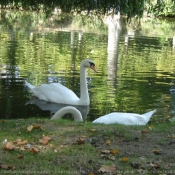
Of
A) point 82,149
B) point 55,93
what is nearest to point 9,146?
point 82,149

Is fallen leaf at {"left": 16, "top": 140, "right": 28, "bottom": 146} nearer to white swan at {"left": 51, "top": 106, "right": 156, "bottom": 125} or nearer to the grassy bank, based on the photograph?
the grassy bank

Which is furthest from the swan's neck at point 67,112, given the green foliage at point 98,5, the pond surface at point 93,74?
the pond surface at point 93,74

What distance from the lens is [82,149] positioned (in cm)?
505

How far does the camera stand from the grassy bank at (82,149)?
14.8ft

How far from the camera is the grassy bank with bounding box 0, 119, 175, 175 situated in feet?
14.8

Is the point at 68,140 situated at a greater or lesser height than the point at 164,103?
greater

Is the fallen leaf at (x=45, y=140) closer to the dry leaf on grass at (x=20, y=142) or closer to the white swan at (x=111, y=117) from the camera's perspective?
the dry leaf on grass at (x=20, y=142)

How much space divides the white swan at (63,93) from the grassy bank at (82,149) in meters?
5.01

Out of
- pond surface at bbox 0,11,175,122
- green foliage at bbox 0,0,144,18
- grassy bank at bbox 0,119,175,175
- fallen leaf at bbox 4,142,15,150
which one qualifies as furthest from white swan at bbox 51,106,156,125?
fallen leaf at bbox 4,142,15,150

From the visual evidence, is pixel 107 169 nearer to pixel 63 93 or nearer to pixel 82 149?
pixel 82 149

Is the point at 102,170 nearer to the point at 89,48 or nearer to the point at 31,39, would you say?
the point at 89,48

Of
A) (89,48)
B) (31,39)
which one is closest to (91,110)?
(89,48)

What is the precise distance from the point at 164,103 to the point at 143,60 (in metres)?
8.44

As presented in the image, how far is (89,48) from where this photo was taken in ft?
74.8
